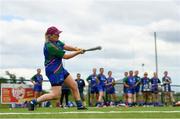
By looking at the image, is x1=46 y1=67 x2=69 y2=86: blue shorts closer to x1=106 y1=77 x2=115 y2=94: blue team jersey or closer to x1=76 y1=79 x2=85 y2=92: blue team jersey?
x1=76 y1=79 x2=85 y2=92: blue team jersey

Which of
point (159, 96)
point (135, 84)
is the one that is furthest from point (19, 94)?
point (159, 96)

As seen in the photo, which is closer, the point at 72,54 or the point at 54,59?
the point at 72,54

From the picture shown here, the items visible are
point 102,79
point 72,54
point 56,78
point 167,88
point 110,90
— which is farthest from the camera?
point 167,88

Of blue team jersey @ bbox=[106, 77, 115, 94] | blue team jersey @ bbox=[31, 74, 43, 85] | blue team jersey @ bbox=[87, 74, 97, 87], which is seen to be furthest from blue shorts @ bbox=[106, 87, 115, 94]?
blue team jersey @ bbox=[31, 74, 43, 85]

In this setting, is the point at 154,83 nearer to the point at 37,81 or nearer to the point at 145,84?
the point at 145,84

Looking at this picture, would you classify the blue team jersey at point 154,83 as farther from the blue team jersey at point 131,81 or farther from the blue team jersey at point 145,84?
the blue team jersey at point 131,81

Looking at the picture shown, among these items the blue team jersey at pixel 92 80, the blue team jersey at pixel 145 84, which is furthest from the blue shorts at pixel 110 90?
the blue team jersey at pixel 145 84

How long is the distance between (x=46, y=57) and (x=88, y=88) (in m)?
15.2

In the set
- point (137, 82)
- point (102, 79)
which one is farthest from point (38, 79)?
point (137, 82)

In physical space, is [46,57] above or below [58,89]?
above

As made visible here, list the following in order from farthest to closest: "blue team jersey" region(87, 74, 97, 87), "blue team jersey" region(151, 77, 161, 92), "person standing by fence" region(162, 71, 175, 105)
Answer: "person standing by fence" region(162, 71, 175, 105) → "blue team jersey" region(151, 77, 161, 92) → "blue team jersey" region(87, 74, 97, 87)

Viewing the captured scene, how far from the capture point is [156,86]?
27.9 metres

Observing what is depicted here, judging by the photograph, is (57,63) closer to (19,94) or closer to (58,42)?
(58,42)

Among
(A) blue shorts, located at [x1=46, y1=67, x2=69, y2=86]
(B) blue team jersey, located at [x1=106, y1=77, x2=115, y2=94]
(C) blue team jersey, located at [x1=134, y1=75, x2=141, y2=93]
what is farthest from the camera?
(C) blue team jersey, located at [x1=134, y1=75, x2=141, y2=93]
